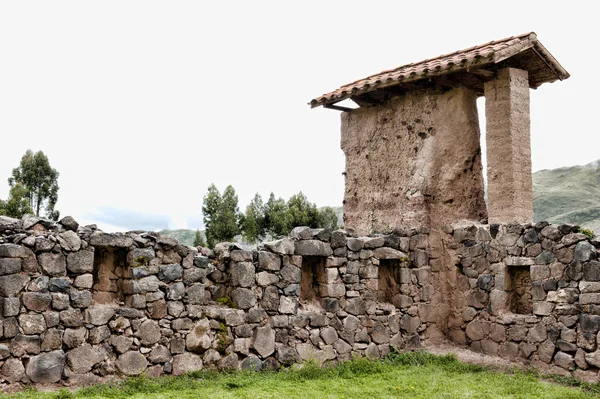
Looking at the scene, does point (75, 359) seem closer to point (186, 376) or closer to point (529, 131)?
point (186, 376)

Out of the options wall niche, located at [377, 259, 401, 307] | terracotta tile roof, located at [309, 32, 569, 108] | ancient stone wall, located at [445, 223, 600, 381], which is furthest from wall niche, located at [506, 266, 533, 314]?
terracotta tile roof, located at [309, 32, 569, 108]

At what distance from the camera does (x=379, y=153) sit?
12117 mm

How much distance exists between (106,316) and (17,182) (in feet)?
49.6

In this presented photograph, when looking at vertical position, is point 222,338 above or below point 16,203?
below

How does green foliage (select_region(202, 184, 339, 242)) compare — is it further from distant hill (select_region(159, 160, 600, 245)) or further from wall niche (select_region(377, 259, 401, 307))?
wall niche (select_region(377, 259, 401, 307))

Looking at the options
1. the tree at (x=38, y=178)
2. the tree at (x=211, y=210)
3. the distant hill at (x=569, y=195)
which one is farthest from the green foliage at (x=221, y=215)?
the distant hill at (x=569, y=195)

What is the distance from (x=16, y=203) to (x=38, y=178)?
6.77 ft

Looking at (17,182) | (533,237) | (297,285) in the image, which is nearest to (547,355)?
(533,237)

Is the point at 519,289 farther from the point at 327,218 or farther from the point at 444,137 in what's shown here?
the point at 327,218

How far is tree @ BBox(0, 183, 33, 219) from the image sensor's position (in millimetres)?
18506

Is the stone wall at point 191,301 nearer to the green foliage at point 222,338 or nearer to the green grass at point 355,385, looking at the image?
the green foliage at point 222,338

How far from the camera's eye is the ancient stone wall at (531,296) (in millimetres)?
8578

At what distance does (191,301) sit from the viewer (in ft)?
26.3

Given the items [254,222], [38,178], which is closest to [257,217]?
[254,222]
